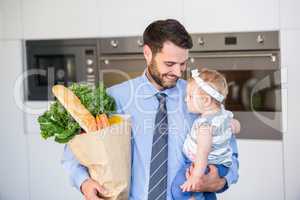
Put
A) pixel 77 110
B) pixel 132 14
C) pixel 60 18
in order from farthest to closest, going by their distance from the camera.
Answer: pixel 60 18
pixel 132 14
pixel 77 110

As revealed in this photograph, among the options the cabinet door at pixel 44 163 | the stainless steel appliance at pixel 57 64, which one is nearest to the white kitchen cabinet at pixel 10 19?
the stainless steel appliance at pixel 57 64

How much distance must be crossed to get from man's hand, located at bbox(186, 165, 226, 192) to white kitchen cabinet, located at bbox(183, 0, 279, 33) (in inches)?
52.2

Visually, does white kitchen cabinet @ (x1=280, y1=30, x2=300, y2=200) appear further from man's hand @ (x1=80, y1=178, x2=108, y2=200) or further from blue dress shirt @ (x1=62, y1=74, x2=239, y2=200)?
man's hand @ (x1=80, y1=178, x2=108, y2=200)

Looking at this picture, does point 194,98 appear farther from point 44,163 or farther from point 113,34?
point 44,163

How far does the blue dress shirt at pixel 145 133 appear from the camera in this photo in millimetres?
1334

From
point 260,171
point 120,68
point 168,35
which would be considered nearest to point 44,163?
point 120,68

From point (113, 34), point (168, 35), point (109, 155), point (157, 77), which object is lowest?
point (109, 155)

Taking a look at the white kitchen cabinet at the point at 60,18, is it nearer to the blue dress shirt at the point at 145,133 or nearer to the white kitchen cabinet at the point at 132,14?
the white kitchen cabinet at the point at 132,14

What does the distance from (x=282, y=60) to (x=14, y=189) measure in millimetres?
1924

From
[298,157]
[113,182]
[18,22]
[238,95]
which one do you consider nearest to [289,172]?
[298,157]

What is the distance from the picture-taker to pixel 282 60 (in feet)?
7.93

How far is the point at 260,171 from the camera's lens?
250 centimetres

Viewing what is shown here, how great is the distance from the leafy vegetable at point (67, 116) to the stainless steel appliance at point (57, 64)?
155 centimetres

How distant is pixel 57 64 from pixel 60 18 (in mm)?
297
